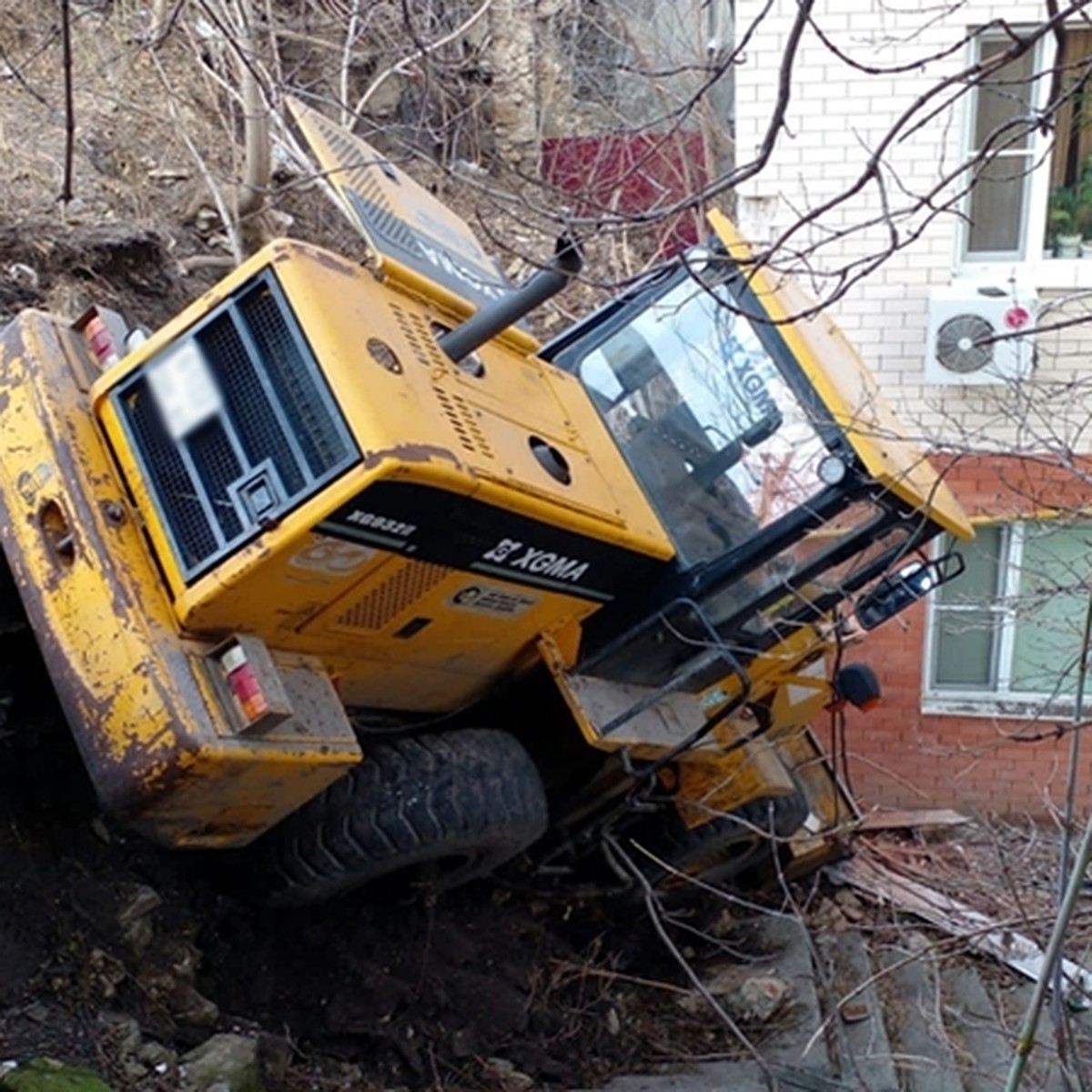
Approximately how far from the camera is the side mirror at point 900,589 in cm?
546

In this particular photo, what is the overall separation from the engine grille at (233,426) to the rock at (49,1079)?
4.41 ft

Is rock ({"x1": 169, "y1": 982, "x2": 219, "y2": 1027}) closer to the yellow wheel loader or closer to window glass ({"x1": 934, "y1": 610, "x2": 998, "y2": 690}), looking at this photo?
the yellow wheel loader

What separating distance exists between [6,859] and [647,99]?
8721mm

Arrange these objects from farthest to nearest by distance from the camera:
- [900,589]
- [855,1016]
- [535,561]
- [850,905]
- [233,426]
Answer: [850,905] → [855,1016] → [900,589] → [535,561] → [233,426]

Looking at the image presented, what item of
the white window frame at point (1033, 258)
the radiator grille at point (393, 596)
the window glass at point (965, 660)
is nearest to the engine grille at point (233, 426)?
the radiator grille at point (393, 596)

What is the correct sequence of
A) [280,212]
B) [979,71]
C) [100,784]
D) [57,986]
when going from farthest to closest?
[280,212], [57,986], [100,784], [979,71]

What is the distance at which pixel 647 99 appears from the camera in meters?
11.2

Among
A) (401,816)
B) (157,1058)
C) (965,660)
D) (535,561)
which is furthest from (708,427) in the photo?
(965,660)

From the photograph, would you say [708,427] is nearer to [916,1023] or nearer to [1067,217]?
[916,1023]

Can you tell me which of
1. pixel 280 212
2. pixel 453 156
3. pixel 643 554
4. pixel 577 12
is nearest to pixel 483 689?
pixel 643 554

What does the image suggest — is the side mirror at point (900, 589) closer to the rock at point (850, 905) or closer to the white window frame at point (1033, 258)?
the rock at point (850, 905)

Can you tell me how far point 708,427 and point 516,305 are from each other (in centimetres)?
125

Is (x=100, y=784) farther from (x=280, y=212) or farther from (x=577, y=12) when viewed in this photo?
(x=577, y=12)

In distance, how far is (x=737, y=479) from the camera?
4.97m
